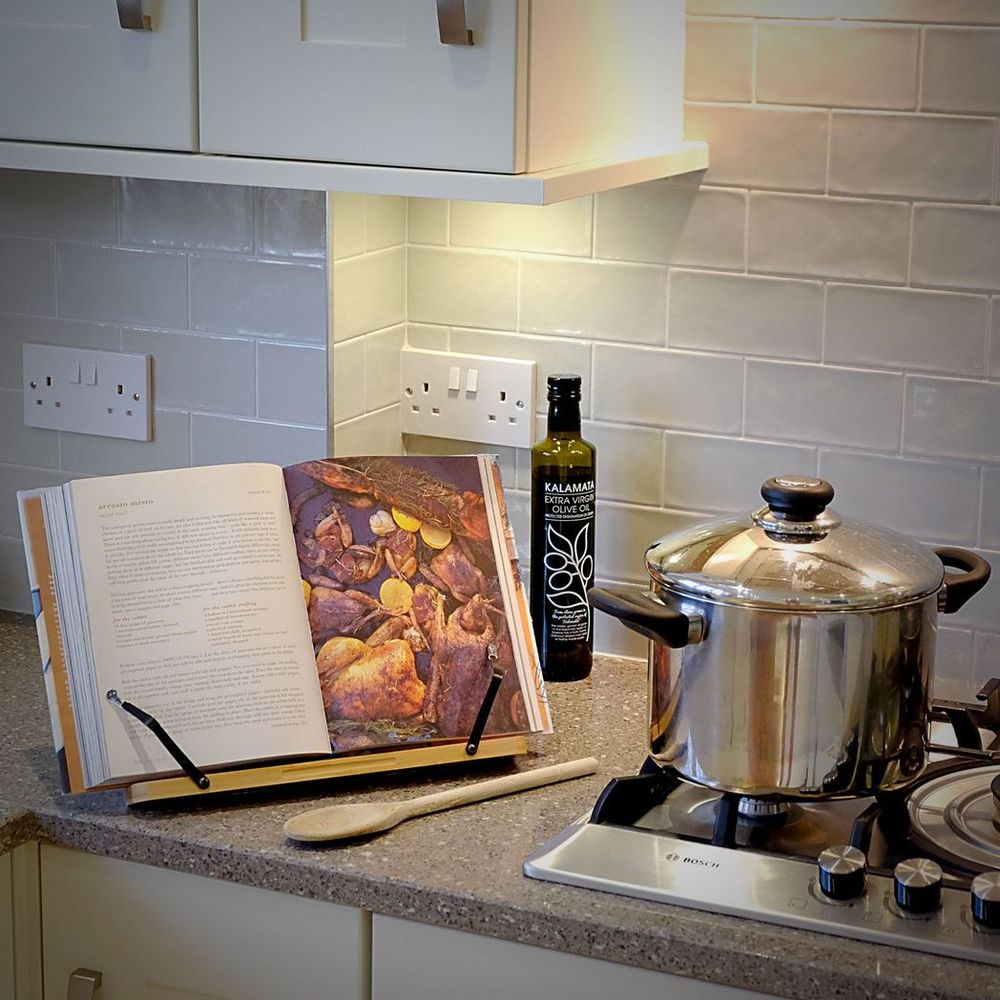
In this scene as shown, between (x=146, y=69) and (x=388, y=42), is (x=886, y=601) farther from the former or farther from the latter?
(x=146, y=69)

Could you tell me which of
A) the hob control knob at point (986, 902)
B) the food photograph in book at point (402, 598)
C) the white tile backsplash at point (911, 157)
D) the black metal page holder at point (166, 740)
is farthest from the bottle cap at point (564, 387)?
the hob control knob at point (986, 902)

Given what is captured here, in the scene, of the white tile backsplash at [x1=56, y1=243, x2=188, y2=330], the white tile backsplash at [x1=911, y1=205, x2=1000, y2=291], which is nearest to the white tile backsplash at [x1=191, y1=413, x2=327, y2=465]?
the white tile backsplash at [x1=56, y1=243, x2=188, y2=330]

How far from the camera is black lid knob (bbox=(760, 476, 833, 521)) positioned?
1.29 metres

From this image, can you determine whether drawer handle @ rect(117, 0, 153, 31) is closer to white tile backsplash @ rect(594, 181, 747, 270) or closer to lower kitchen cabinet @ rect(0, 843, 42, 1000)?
white tile backsplash @ rect(594, 181, 747, 270)

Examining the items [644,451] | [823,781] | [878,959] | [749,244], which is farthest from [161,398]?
[878,959]

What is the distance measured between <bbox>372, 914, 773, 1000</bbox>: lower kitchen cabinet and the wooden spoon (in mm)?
84

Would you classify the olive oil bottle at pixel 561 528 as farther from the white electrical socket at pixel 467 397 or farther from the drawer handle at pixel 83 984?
the drawer handle at pixel 83 984

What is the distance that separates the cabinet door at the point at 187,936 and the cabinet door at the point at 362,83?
66 centimetres

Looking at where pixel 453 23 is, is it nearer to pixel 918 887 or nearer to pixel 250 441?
pixel 250 441

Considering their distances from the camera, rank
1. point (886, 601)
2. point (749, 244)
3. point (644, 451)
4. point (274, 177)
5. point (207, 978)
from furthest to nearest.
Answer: point (644, 451), point (749, 244), point (274, 177), point (207, 978), point (886, 601)

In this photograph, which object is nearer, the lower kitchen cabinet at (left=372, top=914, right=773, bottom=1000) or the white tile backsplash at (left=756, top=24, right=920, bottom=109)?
the lower kitchen cabinet at (left=372, top=914, right=773, bottom=1000)

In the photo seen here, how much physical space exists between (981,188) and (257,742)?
0.88 m

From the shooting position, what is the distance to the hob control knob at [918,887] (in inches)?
46.0

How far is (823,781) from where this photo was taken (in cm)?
127
